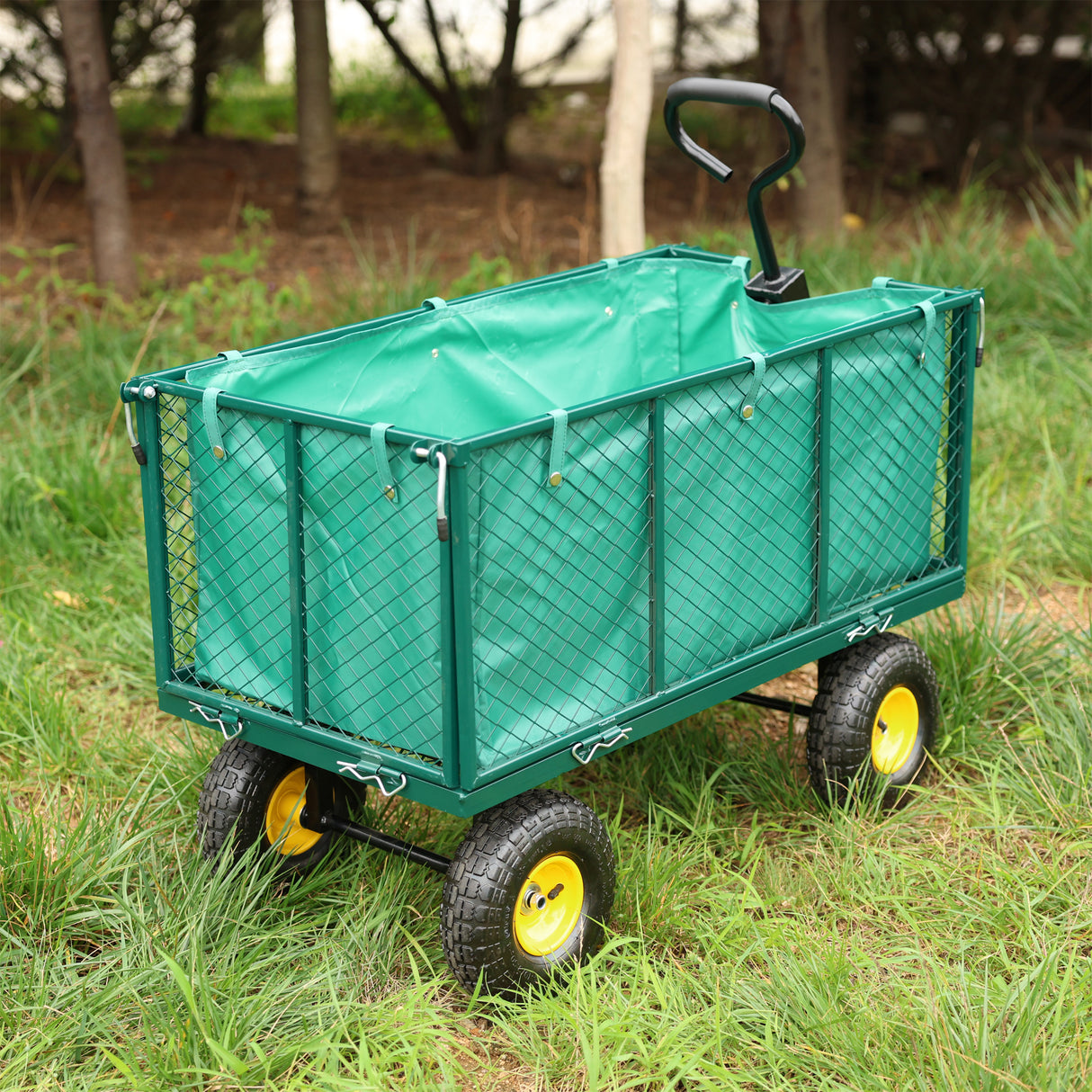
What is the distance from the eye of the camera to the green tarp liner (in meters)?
2.60

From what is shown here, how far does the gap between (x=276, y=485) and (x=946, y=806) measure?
1.77 m

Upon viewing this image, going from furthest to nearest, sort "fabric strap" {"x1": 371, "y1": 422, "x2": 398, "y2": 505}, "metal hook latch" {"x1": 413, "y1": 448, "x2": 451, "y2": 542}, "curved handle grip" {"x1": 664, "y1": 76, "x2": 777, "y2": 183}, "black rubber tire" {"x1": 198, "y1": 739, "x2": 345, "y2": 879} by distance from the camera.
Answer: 1. "curved handle grip" {"x1": 664, "y1": 76, "x2": 777, "y2": 183}
2. "black rubber tire" {"x1": 198, "y1": 739, "x2": 345, "y2": 879}
3. "fabric strap" {"x1": 371, "y1": 422, "x2": 398, "y2": 505}
4. "metal hook latch" {"x1": 413, "y1": 448, "x2": 451, "y2": 542}

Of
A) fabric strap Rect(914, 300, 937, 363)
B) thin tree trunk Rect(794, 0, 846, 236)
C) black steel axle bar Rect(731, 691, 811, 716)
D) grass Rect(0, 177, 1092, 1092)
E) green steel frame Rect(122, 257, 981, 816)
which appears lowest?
grass Rect(0, 177, 1092, 1092)

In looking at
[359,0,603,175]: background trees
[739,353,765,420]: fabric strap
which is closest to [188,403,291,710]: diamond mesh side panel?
[739,353,765,420]: fabric strap

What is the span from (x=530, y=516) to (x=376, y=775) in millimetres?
560

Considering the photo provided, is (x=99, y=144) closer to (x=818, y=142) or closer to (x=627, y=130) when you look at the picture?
(x=627, y=130)

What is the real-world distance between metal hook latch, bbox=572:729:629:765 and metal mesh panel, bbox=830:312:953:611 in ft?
2.45

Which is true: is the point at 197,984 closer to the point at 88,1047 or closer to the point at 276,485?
the point at 88,1047

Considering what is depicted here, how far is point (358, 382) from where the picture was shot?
328cm

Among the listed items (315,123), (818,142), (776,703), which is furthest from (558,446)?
(315,123)

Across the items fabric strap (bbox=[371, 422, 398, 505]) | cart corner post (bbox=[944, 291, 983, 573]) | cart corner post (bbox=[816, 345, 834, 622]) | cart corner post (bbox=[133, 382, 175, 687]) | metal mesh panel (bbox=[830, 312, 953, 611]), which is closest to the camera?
fabric strap (bbox=[371, 422, 398, 505])

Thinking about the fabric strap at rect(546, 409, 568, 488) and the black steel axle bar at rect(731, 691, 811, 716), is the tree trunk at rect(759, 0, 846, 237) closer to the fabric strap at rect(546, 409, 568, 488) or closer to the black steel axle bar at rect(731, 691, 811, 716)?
the black steel axle bar at rect(731, 691, 811, 716)

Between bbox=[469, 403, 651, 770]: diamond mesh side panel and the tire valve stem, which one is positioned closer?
bbox=[469, 403, 651, 770]: diamond mesh side panel

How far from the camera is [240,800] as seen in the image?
297cm
